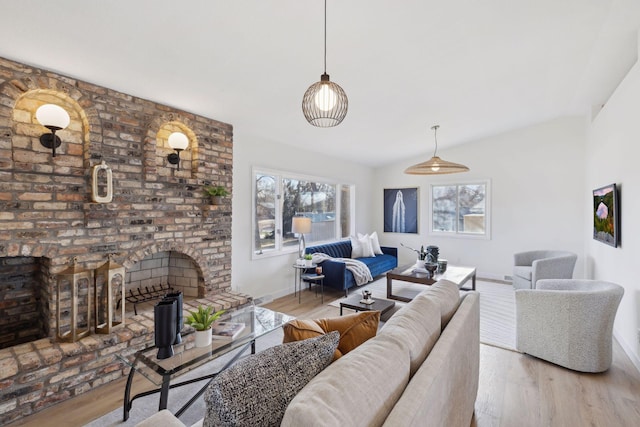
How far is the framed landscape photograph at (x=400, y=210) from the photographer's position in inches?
261

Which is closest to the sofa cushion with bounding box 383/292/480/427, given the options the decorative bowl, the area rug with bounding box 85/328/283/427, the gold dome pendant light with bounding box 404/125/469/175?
the area rug with bounding box 85/328/283/427

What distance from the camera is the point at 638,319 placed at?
8.25 ft

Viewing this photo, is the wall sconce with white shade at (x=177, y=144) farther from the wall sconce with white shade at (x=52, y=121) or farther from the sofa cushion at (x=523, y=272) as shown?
the sofa cushion at (x=523, y=272)

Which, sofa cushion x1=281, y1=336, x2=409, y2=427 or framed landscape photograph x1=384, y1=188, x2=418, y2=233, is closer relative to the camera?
sofa cushion x1=281, y1=336, x2=409, y2=427

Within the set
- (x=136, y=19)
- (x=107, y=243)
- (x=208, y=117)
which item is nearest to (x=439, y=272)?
(x=208, y=117)

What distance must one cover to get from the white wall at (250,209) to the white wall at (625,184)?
384cm

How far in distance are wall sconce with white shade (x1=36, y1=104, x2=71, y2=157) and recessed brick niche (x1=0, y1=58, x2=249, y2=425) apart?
2.2 inches

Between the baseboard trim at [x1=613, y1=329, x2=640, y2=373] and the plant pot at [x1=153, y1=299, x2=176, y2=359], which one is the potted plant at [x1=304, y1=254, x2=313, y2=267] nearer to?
the plant pot at [x1=153, y1=299, x2=176, y2=359]

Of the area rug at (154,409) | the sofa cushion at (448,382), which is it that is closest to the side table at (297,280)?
the area rug at (154,409)

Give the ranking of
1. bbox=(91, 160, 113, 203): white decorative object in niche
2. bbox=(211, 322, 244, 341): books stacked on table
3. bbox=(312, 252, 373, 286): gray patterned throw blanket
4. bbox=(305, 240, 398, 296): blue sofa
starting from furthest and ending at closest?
1. bbox=(312, 252, 373, 286): gray patterned throw blanket
2. bbox=(305, 240, 398, 296): blue sofa
3. bbox=(91, 160, 113, 203): white decorative object in niche
4. bbox=(211, 322, 244, 341): books stacked on table

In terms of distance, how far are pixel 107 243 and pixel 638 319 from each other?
454 centimetres

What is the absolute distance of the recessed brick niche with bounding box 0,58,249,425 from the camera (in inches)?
85.2

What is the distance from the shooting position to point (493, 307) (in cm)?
413

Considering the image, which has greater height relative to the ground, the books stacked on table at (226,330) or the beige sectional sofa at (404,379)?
the beige sectional sofa at (404,379)
